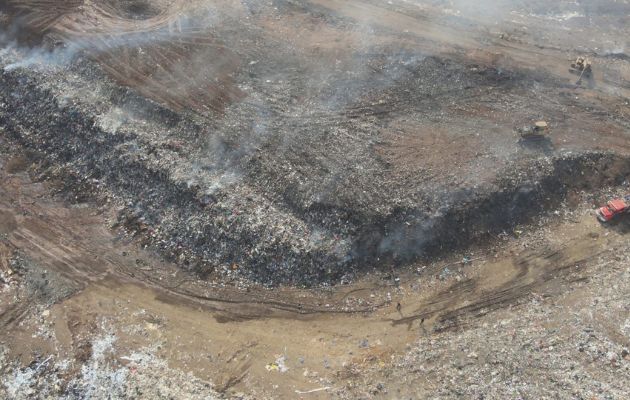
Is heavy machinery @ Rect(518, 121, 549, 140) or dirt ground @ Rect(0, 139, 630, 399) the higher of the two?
heavy machinery @ Rect(518, 121, 549, 140)

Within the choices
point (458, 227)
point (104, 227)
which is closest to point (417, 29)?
point (458, 227)

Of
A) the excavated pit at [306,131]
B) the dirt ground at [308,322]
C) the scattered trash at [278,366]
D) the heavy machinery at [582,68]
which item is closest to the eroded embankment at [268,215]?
the excavated pit at [306,131]

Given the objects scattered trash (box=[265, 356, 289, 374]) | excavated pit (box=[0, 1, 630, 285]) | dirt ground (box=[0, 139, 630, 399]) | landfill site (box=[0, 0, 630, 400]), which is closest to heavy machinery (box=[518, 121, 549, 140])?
landfill site (box=[0, 0, 630, 400])

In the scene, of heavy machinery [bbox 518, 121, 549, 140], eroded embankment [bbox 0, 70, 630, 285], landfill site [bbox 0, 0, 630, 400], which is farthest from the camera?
heavy machinery [bbox 518, 121, 549, 140]

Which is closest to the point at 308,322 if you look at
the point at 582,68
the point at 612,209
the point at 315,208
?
the point at 315,208

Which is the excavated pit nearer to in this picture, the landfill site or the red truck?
the landfill site

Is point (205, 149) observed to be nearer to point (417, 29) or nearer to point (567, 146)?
point (417, 29)
